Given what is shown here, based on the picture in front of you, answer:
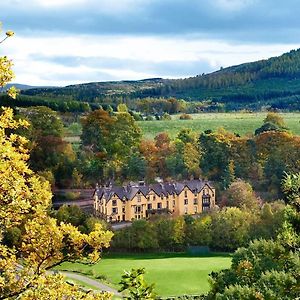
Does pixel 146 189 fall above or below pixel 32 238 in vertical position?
below

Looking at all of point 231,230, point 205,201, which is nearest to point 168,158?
point 205,201

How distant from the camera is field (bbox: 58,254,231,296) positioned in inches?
1363

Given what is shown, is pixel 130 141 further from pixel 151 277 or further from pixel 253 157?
pixel 151 277

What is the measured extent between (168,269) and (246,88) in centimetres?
9941

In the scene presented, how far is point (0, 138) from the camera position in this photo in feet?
30.6

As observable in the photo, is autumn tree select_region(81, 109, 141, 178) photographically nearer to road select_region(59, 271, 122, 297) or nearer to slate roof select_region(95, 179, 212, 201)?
slate roof select_region(95, 179, 212, 201)

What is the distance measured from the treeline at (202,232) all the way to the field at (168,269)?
3.38 feet

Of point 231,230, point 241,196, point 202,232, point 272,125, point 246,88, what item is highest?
point 246,88

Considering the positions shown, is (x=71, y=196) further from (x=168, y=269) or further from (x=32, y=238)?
(x=32, y=238)

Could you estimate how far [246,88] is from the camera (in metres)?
134

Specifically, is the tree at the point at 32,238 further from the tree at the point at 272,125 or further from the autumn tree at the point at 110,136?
the tree at the point at 272,125

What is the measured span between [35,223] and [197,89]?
5149 inches

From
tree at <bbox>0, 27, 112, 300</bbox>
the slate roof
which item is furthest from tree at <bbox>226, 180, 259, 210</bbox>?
tree at <bbox>0, 27, 112, 300</bbox>

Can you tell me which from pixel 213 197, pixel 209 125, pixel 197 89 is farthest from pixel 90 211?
pixel 197 89
